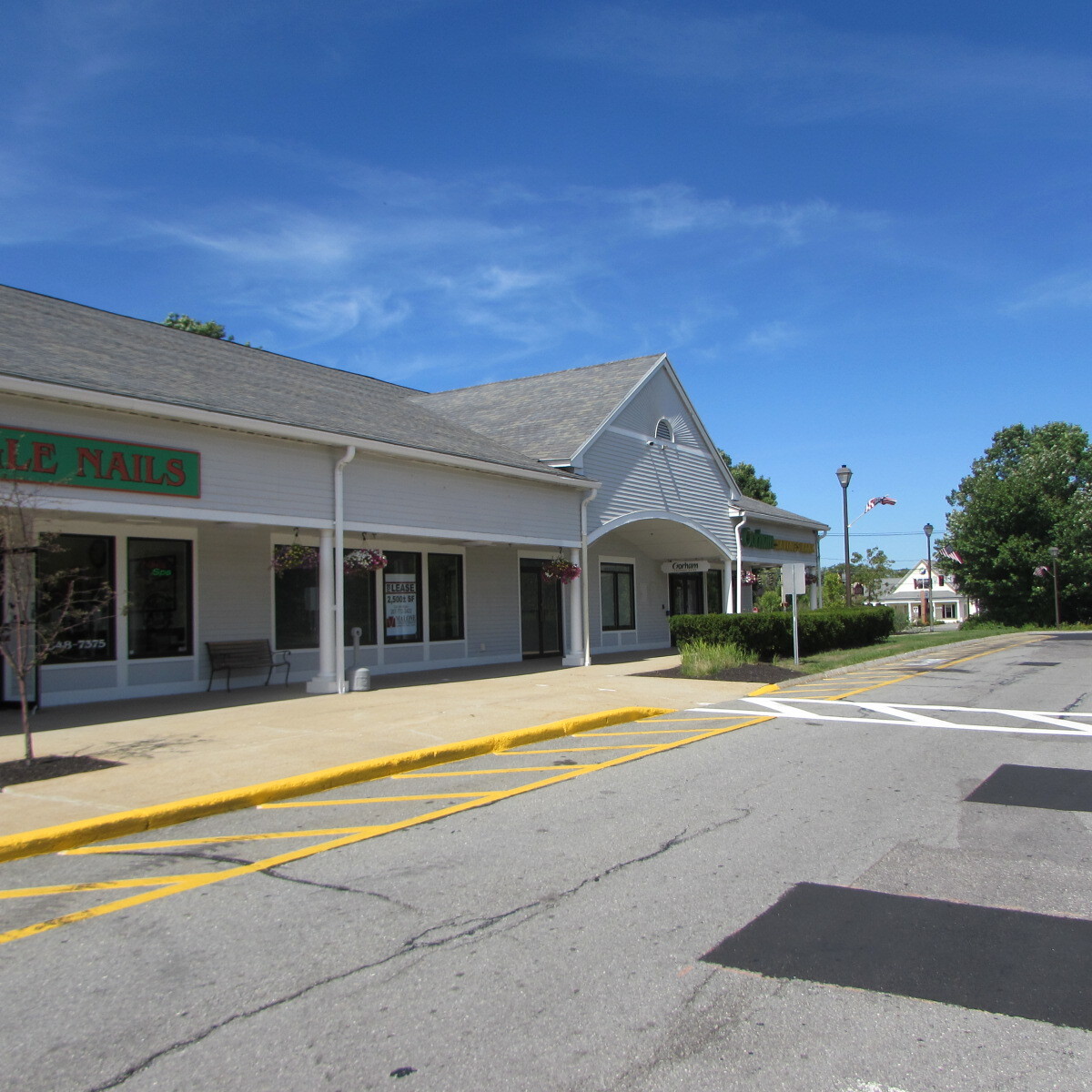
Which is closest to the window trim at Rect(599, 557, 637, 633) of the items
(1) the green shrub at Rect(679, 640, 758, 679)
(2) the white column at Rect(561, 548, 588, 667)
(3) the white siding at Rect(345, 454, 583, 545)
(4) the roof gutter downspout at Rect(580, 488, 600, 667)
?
(2) the white column at Rect(561, 548, 588, 667)

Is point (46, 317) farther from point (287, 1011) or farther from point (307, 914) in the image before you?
point (287, 1011)

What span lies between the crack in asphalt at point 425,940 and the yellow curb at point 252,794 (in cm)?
77

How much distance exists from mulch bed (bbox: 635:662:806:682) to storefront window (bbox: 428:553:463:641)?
413cm

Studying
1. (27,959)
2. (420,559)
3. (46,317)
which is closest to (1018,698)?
(420,559)

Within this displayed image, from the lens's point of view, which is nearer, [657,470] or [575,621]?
[575,621]

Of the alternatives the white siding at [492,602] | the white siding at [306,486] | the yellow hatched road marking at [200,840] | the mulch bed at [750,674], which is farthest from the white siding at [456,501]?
the yellow hatched road marking at [200,840]

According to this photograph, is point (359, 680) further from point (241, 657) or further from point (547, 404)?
point (547, 404)

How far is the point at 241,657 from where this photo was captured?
1523 cm

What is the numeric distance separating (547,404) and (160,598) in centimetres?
1171

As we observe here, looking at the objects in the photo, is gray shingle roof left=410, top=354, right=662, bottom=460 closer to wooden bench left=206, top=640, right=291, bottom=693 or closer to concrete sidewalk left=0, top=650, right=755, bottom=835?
concrete sidewalk left=0, top=650, right=755, bottom=835

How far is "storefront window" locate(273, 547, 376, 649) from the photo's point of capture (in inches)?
640

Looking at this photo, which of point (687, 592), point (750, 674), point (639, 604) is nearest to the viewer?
point (750, 674)

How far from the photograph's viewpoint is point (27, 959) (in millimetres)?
4469

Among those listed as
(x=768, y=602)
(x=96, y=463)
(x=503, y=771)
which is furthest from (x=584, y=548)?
(x=768, y=602)
